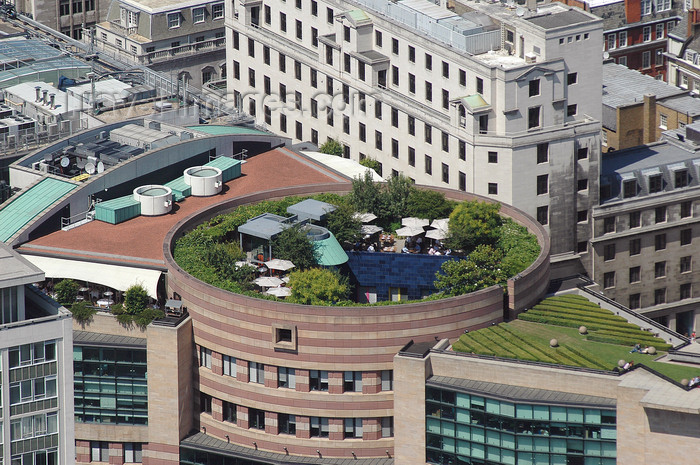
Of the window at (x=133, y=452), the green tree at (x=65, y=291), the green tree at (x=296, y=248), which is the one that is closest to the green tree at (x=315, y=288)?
the green tree at (x=296, y=248)

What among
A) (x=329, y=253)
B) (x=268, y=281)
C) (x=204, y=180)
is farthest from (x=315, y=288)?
(x=204, y=180)

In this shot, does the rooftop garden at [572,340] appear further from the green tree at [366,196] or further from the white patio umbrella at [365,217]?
the green tree at [366,196]

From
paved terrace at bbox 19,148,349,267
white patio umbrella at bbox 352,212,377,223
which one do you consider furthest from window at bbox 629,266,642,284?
white patio umbrella at bbox 352,212,377,223

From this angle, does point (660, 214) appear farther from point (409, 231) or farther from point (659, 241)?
point (409, 231)

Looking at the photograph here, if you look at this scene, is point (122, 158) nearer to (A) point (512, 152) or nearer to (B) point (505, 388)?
(A) point (512, 152)

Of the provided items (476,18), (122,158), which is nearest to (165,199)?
(122,158)

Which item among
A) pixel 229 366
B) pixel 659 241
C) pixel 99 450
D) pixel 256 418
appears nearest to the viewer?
pixel 229 366

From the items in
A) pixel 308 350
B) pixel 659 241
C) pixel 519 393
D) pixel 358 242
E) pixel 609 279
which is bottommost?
pixel 609 279
